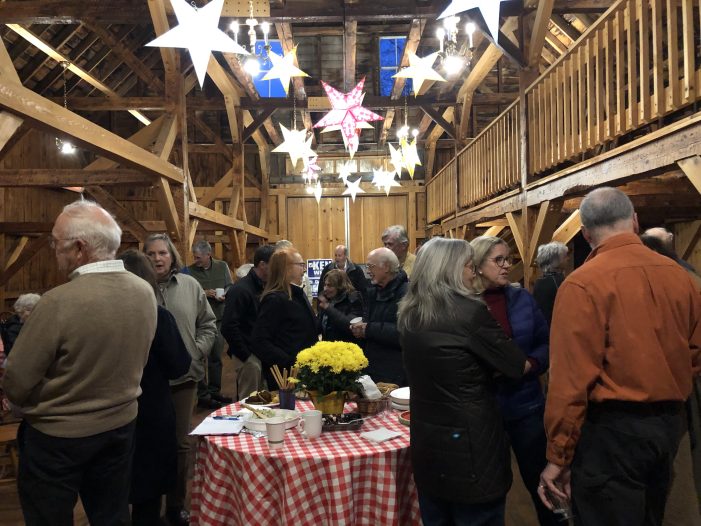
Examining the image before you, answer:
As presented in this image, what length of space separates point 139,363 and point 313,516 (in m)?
0.84

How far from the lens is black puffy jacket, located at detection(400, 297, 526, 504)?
1868 mm

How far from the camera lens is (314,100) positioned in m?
9.24

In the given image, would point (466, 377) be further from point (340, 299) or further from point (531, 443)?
point (340, 299)

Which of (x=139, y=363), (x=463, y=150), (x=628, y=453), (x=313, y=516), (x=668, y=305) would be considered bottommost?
(x=313, y=516)

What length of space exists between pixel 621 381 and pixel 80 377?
1.72 metres

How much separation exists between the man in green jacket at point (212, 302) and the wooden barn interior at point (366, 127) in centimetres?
42

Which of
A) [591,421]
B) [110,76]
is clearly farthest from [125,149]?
[110,76]

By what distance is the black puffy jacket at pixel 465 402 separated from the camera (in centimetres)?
187

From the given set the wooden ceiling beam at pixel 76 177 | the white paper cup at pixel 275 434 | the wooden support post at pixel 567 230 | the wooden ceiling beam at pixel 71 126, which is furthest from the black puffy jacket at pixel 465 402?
the wooden ceiling beam at pixel 76 177

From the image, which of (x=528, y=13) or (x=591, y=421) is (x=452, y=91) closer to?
(x=528, y=13)

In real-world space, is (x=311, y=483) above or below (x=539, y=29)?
below

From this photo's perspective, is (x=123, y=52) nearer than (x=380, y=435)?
No

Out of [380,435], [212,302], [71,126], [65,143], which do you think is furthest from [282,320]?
[65,143]

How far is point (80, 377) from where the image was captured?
184 centimetres
